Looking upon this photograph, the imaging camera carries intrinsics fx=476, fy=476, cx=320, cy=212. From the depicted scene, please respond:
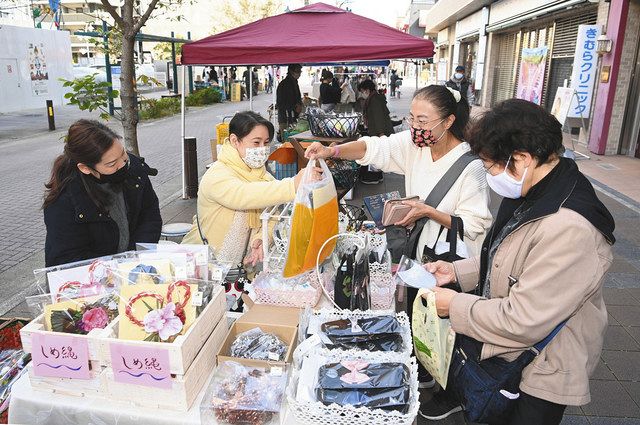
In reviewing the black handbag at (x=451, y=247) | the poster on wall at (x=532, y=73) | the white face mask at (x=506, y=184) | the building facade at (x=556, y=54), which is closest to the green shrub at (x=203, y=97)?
the building facade at (x=556, y=54)

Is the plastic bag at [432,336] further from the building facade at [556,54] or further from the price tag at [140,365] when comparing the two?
the price tag at [140,365]

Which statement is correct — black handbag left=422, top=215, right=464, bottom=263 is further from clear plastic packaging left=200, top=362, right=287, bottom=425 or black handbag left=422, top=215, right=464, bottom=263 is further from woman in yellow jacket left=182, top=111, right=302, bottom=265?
clear plastic packaging left=200, top=362, right=287, bottom=425

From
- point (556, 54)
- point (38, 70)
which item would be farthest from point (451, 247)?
point (38, 70)

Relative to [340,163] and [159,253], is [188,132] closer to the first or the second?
[340,163]

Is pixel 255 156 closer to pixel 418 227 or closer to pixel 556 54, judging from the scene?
pixel 418 227

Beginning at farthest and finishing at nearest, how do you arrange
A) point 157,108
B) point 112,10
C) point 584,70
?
point 157,108, point 584,70, point 112,10

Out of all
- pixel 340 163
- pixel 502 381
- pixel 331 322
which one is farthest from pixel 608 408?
pixel 340 163

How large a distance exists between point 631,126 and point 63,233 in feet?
38.6

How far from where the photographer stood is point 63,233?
2561mm

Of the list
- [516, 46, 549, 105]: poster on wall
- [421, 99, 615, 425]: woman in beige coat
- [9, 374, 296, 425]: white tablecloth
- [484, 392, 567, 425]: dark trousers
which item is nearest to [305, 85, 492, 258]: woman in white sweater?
[421, 99, 615, 425]: woman in beige coat

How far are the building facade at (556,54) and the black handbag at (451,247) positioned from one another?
84 cm

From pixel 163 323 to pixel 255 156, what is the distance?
146 centimetres

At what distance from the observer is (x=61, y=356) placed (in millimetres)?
1770

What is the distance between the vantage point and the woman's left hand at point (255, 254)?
9.44 feet
